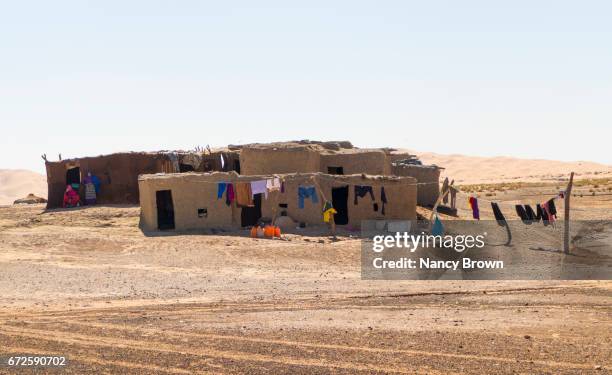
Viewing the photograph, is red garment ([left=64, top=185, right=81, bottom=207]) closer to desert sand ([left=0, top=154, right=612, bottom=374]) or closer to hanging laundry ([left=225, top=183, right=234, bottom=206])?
desert sand ([left=0, top=154, right=612, bottom=374])

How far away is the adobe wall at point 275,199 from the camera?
78.4 ft

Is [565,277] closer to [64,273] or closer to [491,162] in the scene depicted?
[64,273]

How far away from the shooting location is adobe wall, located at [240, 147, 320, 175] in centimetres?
2745

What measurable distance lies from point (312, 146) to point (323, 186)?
5.94 metres

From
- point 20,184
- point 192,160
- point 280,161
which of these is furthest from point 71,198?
point 20,184

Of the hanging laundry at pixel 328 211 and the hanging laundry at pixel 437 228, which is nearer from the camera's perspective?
the hanging laundry at pixel 437 228

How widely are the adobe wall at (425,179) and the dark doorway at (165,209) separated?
420 inches

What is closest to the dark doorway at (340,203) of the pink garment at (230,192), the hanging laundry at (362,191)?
the hanging laundry at (362,191)

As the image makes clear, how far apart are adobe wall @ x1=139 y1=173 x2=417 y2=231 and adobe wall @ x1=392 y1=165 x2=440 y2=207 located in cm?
680

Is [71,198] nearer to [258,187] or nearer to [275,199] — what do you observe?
[258,187]

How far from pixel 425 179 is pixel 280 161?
6.98 m

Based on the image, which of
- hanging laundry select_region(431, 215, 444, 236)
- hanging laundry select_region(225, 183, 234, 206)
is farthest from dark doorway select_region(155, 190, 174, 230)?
hanging laundry select_region(431, 215, 444, 236)

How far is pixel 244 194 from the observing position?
24.0 metres

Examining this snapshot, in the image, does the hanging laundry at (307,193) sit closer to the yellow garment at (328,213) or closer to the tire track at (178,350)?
the yellow garment at (328,213)
